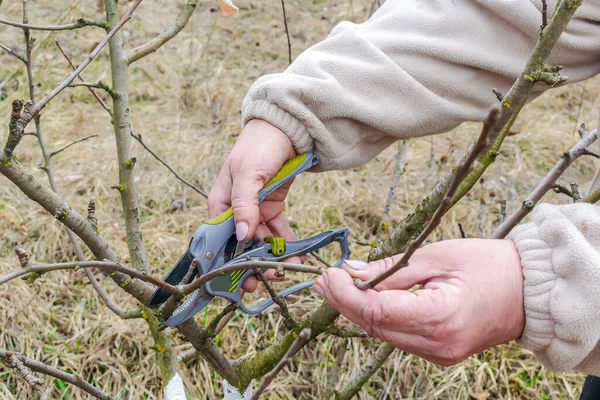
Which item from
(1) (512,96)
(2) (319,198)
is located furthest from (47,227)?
(1) (512,96)

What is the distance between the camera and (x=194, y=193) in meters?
3.60

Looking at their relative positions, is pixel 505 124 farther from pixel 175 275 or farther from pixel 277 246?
pixel 175 275

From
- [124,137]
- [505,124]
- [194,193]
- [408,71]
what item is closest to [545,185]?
[505,124]

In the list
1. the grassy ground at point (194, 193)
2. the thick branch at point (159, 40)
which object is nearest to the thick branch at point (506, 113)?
the grassy ground at point (194, 193)

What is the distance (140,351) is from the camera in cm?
261

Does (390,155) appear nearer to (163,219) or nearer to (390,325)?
(163,219)

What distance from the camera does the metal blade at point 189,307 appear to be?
4.30 feet

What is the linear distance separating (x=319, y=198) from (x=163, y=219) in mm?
899

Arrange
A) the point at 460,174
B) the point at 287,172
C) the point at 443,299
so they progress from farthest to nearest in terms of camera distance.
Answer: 1. the point at 287,172
2. the point at 443,299
3. the point at 460,174

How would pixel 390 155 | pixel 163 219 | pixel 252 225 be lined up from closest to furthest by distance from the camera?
pixel 252 225 < pixel 163 219 < pixel 390 155

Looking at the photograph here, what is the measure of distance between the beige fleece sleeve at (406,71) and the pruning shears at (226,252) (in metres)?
0.13

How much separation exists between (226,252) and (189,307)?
7.4 inches

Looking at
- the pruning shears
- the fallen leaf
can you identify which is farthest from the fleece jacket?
the fallen leaf

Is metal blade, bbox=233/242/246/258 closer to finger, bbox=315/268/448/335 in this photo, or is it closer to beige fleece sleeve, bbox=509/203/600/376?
finger, bbox=315/268/448/335
